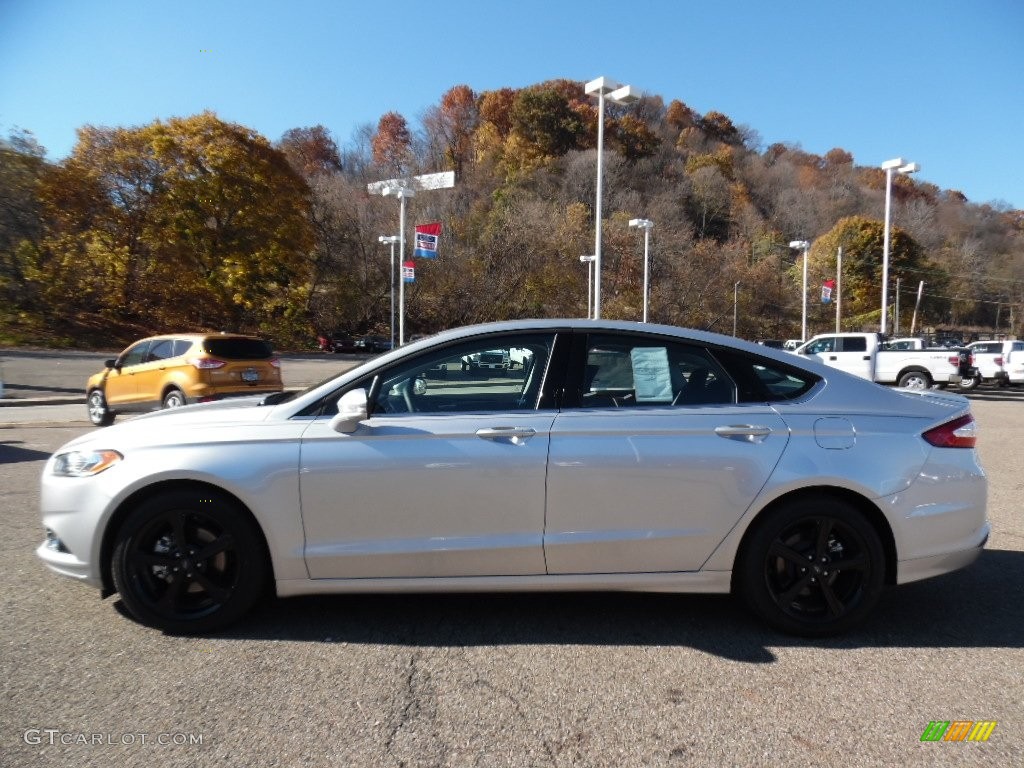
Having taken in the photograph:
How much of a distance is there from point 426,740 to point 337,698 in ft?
1.64

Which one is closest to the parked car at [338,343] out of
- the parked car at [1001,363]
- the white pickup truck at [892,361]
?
the white pickup truck at [892,361]

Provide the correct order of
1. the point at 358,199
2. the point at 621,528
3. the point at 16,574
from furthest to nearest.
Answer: the point at 358,199 < the point at 16,574 < the point at 621,528

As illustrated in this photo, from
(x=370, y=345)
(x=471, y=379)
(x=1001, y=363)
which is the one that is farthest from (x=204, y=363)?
(x=370, y=345)

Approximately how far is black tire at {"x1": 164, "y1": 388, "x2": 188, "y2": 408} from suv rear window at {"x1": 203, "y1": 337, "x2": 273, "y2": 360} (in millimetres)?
866

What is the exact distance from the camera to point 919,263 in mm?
63406

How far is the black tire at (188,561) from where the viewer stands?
3482 mm

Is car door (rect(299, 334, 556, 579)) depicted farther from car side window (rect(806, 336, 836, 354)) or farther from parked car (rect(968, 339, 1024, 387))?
parked car (rect(968, 339, 1024, 387))

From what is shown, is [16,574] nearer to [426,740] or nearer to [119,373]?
[426,740]

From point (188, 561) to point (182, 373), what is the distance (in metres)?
9.57

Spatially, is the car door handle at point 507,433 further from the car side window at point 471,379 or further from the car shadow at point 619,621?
the car shadow at point 619,621

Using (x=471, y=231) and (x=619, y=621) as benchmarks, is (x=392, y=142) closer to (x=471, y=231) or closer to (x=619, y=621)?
(x=471, y=231)

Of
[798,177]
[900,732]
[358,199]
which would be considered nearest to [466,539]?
[900,732]

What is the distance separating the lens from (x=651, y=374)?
12.2 feet

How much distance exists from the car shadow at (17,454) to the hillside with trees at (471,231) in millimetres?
26916
